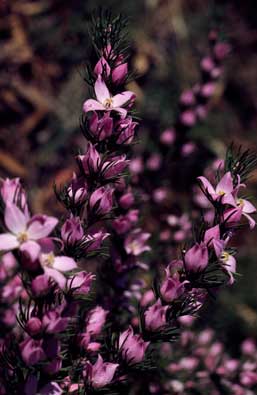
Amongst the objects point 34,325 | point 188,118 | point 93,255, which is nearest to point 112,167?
point 93,255

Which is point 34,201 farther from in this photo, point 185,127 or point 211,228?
point 211,228

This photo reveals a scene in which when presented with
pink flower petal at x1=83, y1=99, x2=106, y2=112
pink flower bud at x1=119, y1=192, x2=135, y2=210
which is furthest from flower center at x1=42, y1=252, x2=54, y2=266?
pink flower bud at x1=119, y1=192, x2=135, y2=210

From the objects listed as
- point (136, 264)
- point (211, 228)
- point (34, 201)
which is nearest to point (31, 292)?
point (211, 228)

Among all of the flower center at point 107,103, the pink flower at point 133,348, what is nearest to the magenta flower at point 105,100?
the flower center at point 107,103

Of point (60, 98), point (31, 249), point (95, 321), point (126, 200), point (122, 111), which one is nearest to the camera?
point (31, 249)

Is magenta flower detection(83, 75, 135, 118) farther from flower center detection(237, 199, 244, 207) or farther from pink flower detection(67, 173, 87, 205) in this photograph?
flower center detection(237, 199, 244, 207)

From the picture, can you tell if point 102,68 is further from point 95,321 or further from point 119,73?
point 95,321
